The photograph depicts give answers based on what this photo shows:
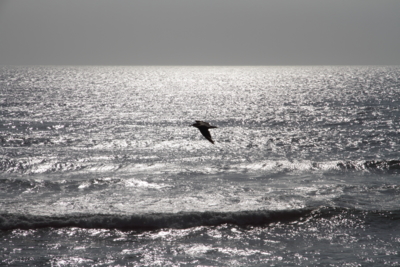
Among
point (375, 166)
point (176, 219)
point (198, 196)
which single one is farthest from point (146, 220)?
point (375, 166)

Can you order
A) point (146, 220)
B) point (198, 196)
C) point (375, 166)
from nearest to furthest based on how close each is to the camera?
point (146, 220)
point (198, 196)
point (375, 166)

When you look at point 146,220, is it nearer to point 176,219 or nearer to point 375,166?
point 176,219

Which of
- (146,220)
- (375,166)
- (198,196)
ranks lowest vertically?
(146,220)

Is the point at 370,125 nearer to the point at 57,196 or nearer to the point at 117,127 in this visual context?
the point at 117,127

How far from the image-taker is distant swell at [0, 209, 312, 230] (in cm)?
2136

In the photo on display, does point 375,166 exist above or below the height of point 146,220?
above

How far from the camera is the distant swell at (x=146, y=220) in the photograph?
21.4m

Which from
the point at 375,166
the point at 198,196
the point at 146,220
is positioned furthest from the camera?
the point at 375,166

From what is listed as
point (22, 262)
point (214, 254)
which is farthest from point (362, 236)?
point (22, 262)

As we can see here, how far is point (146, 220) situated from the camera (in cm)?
2194

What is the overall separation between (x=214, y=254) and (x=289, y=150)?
2331 centimetres

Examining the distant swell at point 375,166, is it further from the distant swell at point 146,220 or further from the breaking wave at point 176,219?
the distant swell at point 146,220

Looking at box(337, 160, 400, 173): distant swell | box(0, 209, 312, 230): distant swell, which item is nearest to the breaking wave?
box(0, 209, 312, 230): distant swell

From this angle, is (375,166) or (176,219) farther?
(375,166)
